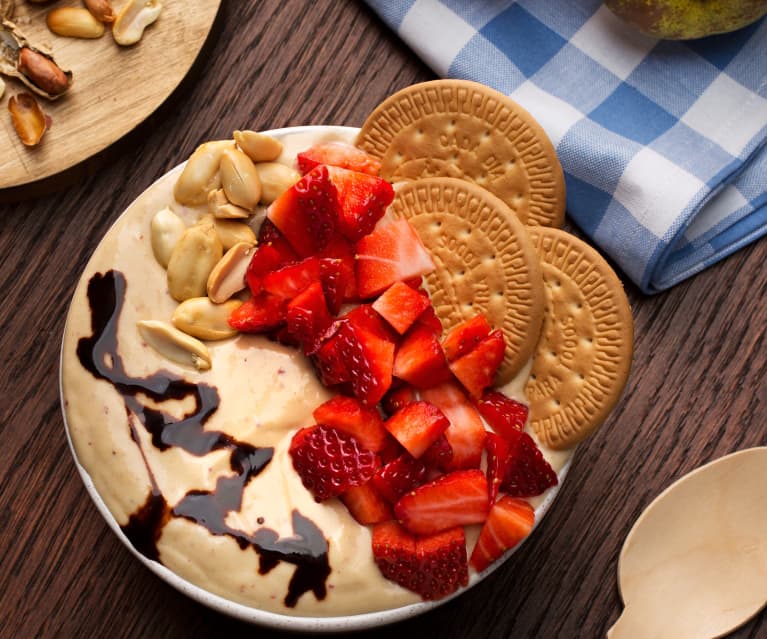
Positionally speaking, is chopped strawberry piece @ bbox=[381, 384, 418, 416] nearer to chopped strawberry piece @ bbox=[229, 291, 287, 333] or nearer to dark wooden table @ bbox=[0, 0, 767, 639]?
chopped strawberry piece @ bbox=[229, 291, 287, 333]

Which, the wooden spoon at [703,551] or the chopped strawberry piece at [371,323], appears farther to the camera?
the wooden spoon at [703,551]

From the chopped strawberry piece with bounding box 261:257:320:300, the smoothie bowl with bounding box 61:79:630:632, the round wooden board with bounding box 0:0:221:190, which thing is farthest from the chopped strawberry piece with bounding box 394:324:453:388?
the round wooden board with bounding box 0:0:221:190

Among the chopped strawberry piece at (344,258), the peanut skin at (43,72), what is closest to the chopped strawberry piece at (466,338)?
the chopped strawberry piece at (344,258)

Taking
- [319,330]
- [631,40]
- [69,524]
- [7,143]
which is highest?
[631,40]

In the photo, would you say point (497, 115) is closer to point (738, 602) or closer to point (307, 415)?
point (307, 415)

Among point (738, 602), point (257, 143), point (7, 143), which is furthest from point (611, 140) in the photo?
point (7, 143)

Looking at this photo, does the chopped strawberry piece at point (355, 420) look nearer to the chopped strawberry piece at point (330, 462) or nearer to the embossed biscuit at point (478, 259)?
the chopped strawberry piece at point (330, 462)

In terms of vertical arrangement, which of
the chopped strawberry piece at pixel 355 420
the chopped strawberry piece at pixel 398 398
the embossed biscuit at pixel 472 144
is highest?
the embossed biscuit at pixel 472 144
